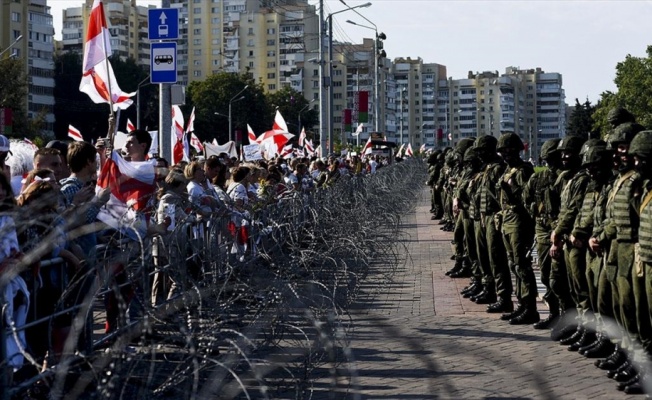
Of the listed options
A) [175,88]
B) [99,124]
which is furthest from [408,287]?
[99,124]

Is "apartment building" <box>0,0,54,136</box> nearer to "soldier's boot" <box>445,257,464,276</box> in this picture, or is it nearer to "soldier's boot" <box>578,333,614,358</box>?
"soldier's boot" <box>445,257,464,276</box>

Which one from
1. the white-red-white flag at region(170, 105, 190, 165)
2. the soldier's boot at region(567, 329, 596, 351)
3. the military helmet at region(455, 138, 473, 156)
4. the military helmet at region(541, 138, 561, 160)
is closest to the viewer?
the soldier's boot at region(567, 329, 596, 351)

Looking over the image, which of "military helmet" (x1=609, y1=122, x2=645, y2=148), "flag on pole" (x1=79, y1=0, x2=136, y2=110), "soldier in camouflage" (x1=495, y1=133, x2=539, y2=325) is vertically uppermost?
"flag on pole" (x1=79, y1=0, x2=136, y2=110)

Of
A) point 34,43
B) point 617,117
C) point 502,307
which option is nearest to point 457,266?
point 502,307

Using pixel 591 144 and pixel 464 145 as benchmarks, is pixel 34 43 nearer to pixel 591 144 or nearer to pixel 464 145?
pixel 464 145

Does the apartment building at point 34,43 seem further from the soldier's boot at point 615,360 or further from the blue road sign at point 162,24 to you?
the soldier's boot at point 615,360

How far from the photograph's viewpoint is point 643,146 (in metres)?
9.27

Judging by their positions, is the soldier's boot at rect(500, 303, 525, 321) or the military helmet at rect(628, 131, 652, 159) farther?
the soldier's boot at rect(500, 303, 525, 321)

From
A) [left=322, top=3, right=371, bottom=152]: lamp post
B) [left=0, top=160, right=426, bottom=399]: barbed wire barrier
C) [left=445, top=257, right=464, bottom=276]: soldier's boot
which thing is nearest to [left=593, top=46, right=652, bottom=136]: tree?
[left=322, top=3, right=371, bottom=152]: lamp post

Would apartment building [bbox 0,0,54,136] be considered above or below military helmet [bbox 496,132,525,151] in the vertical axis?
above

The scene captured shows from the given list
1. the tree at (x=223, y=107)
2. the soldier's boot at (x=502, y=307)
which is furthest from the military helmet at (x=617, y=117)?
the tree at (x=223, y=107)

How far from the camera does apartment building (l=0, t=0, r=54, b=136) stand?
5039 inches

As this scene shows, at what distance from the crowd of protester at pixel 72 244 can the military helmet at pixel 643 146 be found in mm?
2975

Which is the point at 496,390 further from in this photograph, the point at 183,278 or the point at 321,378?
the point at 183,278
